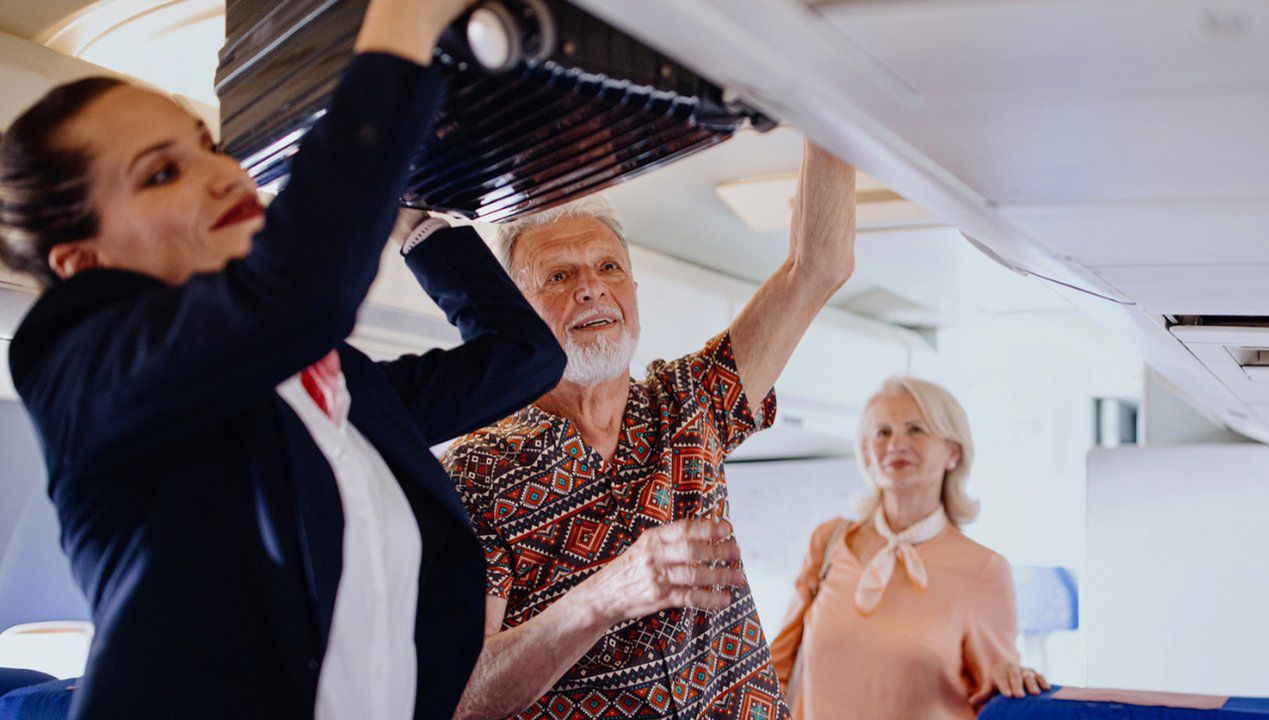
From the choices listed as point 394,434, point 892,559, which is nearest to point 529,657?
point 394,434

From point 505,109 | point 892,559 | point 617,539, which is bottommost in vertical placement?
point 892,559

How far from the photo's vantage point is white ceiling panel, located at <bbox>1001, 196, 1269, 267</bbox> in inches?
35.0

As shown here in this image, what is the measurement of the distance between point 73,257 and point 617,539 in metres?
0.77

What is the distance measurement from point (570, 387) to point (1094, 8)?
1072 mm

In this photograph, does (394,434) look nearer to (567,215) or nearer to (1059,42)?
(1059,42)

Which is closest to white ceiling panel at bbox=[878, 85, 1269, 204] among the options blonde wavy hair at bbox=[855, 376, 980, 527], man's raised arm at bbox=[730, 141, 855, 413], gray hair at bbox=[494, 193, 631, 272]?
man's raised arm at bbox=[730, 141, 855, 413]

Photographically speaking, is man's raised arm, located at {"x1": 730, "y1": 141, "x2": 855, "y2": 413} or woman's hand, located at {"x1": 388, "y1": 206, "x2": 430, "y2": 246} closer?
woman's hand, located at {"x1": 388, "y1": 206, "x2": 430, "y2": 246}

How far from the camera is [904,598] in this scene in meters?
2.64

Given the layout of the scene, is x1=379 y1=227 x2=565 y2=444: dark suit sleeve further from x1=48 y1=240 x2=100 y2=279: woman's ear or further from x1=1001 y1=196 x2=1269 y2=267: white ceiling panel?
x1=1001 y1=196 x2=1269 y2=267: white ceiling panel

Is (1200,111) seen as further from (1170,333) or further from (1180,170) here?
(1170,333)

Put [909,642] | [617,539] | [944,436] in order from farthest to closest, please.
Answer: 1. [944,436]
2. [909,642]
3. [617,539]

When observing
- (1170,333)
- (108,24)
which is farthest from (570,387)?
(108,24)

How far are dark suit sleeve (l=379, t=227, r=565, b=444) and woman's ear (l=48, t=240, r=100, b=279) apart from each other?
0.30 metres

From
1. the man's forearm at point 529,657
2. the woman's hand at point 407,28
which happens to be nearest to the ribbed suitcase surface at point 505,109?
the woman's hand at point 407,28
